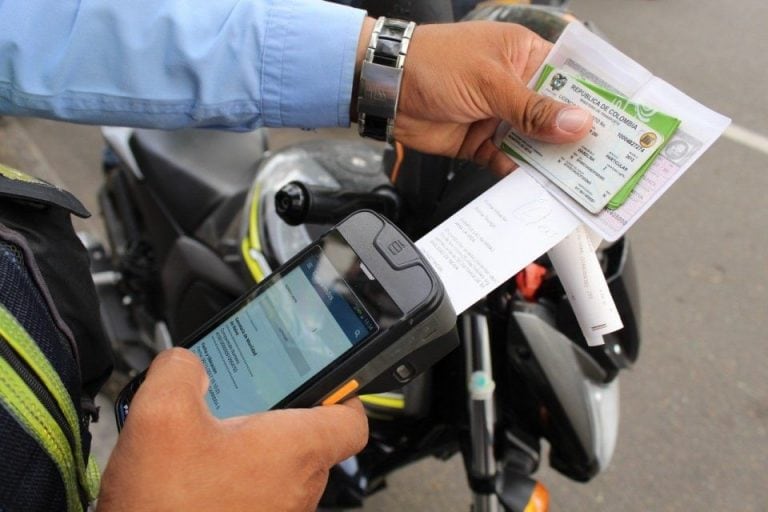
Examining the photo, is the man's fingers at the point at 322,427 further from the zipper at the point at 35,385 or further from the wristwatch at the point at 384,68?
the wristwatch at the point at 384,68

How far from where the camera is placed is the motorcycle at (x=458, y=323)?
0.99 meters

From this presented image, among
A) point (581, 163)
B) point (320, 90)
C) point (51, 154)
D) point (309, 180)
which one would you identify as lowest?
point (51, 154)

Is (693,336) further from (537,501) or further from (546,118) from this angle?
(546,118)

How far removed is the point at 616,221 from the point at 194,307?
0.93m

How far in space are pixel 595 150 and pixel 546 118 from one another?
0.22ft

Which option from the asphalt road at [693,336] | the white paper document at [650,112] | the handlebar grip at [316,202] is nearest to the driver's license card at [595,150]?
the white paper document at [650,112]

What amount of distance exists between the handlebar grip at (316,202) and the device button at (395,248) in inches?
10.3

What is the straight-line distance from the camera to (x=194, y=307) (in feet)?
4.49

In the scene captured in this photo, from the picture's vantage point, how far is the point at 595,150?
2.44 feet

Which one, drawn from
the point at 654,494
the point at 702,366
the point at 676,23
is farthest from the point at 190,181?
the point at 676,23

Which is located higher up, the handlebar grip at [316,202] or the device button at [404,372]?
the device button at [404,372]

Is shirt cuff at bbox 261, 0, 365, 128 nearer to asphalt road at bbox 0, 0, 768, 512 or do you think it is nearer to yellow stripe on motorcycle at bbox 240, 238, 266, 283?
yellow stripe on motorcycle at bbox 240, 238, 266, 283

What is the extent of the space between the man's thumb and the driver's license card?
2 cm

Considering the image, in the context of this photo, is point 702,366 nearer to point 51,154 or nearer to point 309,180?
point 309,180
